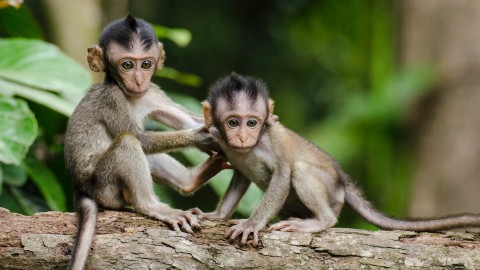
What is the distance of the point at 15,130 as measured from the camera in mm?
5613

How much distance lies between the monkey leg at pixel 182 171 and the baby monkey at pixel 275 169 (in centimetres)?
17

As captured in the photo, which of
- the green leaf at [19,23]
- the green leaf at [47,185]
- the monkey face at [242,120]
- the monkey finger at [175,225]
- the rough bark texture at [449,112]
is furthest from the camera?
the rough bark texture at [449,112]

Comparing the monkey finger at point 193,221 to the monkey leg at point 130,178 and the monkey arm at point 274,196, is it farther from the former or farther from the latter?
the monkey arm at point 274,196

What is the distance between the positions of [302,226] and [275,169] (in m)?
0.46

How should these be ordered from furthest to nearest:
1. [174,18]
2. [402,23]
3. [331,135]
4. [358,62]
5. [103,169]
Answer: [358,62] < [174,18] < [331,135] < [402,23] < [103,169]

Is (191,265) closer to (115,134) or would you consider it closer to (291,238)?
(291,238)

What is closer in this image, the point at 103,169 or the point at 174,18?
the point at 103,169

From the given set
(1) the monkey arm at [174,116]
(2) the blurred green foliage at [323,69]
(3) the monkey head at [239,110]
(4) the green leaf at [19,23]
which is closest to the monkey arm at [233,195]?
(3) the monkey head at [239,110]

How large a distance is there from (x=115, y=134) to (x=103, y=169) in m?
0.32

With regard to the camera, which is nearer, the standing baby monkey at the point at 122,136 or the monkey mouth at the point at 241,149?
the standing baby monkey at the point at 122,136

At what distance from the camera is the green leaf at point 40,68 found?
20.8 feet

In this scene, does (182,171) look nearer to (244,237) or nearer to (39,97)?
(244,237)

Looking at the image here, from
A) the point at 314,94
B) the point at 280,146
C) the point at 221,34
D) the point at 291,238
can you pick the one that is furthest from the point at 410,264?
the point at 314,94

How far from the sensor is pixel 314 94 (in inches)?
597
